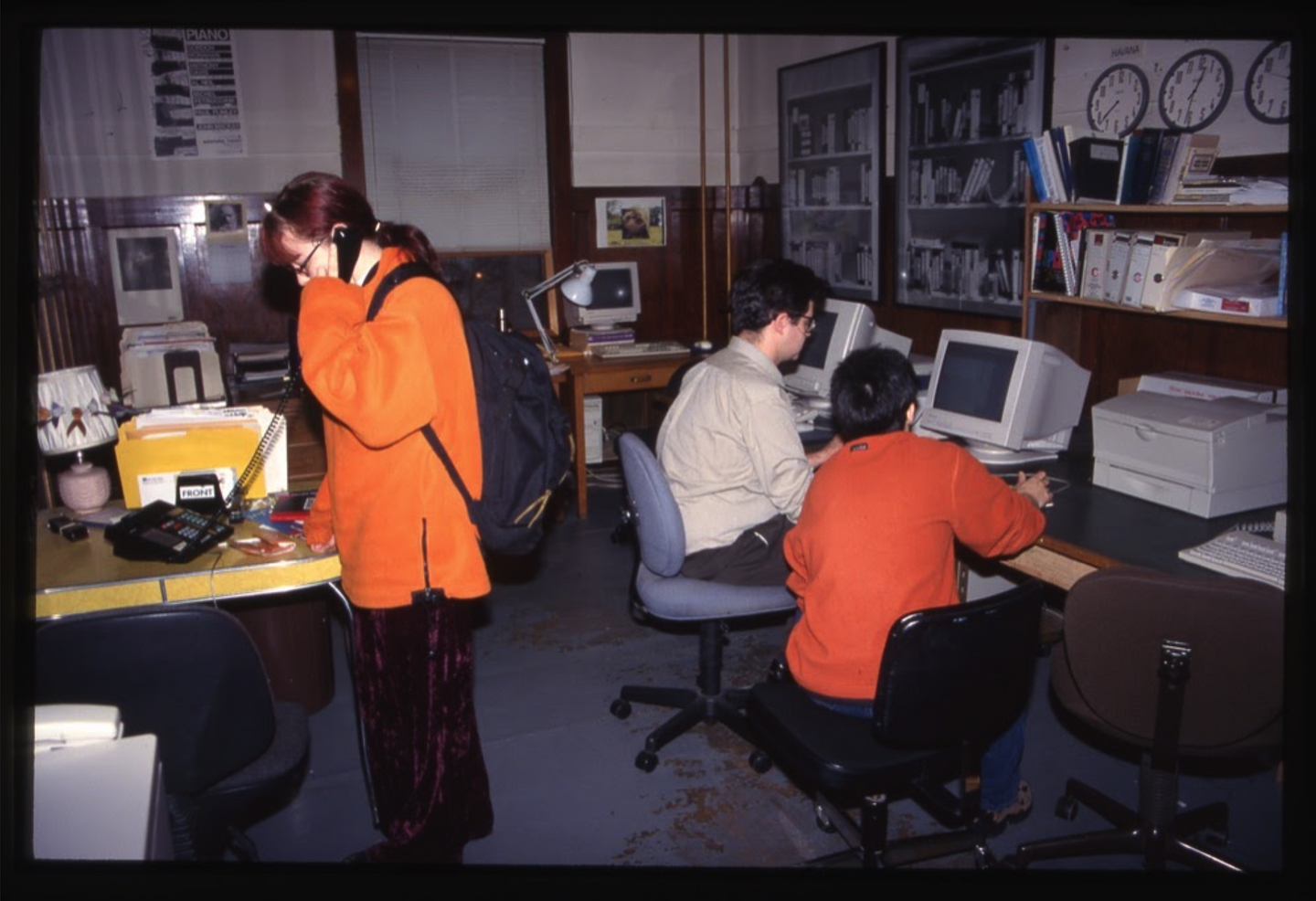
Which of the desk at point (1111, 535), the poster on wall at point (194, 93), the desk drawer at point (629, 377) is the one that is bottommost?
the desk at point (1111, 535)

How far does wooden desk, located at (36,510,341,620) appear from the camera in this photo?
2.07 m

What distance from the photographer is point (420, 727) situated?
2031 millimetres

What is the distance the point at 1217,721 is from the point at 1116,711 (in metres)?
0.17

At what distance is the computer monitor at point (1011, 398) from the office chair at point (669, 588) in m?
0.89

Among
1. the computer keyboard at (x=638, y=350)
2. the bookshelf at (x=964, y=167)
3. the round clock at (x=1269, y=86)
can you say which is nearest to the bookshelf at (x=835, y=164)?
the bookshelf at (x=964, y=167)

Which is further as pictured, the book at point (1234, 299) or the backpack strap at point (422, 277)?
the book at point (1234, 299)

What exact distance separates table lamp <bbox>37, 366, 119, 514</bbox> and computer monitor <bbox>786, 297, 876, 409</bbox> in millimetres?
2375

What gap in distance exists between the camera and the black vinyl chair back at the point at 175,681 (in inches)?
60.1

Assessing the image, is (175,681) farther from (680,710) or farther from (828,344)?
(828,344)

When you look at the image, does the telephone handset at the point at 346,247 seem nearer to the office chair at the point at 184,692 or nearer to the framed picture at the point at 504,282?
the office chair at the point at 184,692

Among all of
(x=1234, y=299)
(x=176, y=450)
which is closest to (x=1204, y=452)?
(x=1234, y=299)

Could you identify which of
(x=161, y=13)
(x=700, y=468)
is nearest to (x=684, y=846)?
(x=700, y=468)

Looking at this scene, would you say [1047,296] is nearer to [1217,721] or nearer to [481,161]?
[1217,721]

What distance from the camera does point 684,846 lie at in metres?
2.28
